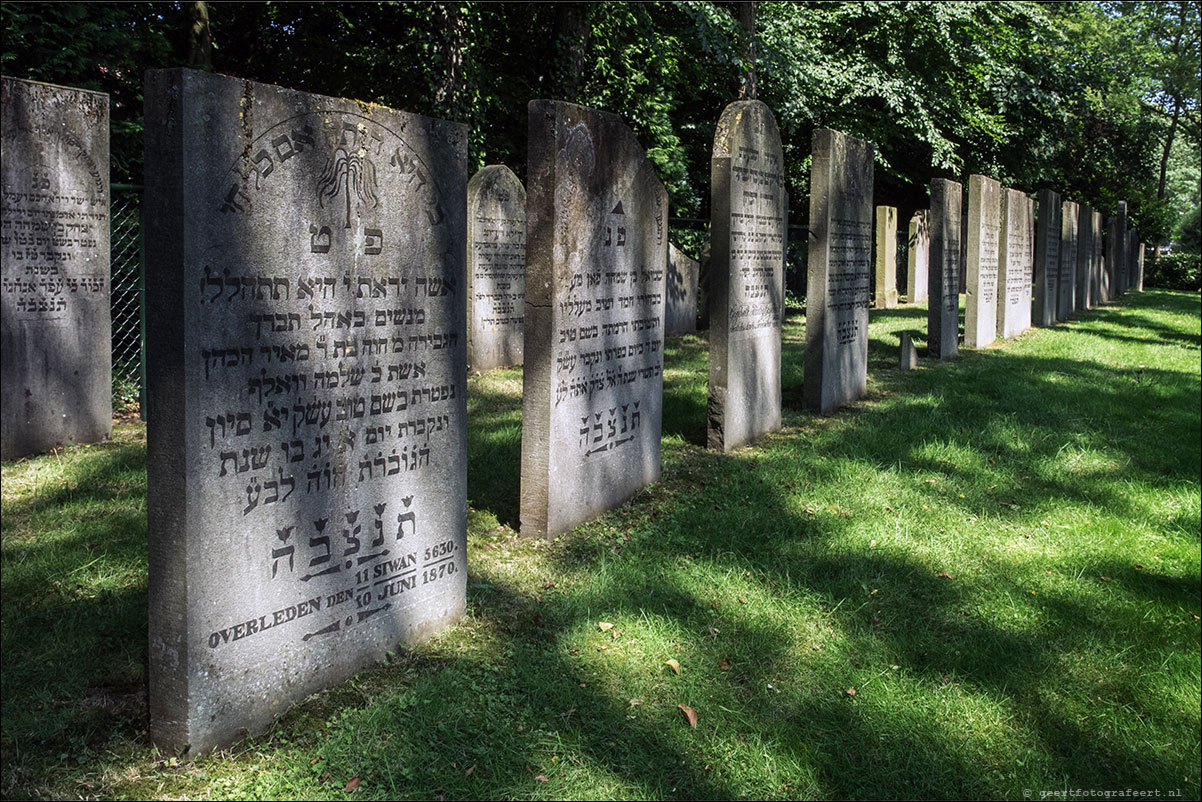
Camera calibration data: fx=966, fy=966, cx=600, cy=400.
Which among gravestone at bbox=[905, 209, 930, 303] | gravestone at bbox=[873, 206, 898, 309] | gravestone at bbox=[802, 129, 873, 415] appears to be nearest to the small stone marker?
gravestone at bbox=[802, 129, 873, 415]

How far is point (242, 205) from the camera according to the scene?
3023 mm

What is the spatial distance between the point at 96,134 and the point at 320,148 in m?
4.63

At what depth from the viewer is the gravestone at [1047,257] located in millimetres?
16828

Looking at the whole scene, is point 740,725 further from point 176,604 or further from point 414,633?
point 176,604

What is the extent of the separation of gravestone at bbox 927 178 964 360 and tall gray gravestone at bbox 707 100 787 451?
5.37 meters

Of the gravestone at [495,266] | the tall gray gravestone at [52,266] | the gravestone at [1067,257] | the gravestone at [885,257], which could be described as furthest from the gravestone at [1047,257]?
the tall gray gravestone at [52,266]

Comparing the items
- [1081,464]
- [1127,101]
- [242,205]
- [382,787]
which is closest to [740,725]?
[382,787]

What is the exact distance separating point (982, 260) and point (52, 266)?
1161cm

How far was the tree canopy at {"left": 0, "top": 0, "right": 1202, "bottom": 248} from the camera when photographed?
43.6 ft

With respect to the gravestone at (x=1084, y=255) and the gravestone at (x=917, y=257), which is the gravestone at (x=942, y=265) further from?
the gravestone at (x=917, y=257)

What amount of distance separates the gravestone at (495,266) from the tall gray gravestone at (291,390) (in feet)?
22.1

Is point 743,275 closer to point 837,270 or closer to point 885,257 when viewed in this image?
point 837,270

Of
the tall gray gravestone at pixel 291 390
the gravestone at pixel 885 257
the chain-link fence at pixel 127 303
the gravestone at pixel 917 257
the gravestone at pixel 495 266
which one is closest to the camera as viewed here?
the tall gray gravestone at pixel 291 390

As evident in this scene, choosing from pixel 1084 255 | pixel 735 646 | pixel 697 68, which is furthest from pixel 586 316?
pixel 1084 255
